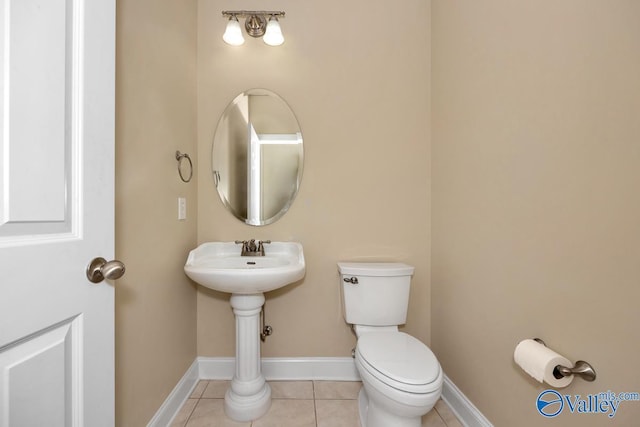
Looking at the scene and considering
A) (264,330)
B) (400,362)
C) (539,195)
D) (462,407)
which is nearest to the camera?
(539,195)

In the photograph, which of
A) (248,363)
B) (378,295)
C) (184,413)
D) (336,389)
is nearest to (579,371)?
(378,295)

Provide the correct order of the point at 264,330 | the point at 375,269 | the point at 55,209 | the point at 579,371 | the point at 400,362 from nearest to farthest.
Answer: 1. the point at 55,209
2. the point at 579,371
3. the point at 400,362
4. the point at 375,269
5. the point at 264,330

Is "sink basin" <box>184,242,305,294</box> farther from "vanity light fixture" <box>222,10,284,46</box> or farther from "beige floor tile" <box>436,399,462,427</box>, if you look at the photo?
"vanity light fixture" <box>222,10,284,46</box>

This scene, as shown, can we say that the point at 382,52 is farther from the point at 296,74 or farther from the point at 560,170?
the point at 560,170

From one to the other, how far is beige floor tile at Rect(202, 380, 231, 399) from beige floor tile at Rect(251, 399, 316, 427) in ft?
1.04

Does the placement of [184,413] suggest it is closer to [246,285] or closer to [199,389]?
[199,389]

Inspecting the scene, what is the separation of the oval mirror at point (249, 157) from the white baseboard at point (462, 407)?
136 cm

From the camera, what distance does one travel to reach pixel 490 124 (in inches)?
45.9

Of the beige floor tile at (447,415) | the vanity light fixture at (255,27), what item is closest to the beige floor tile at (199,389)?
the beige floor tile at (447,415)

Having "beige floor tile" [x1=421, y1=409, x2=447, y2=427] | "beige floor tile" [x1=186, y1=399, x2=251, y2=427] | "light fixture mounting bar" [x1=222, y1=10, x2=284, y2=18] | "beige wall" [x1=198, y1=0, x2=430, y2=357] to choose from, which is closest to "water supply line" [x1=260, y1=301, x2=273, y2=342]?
"beige wall" [x1=198, y1=0, x2=430, y2=357]

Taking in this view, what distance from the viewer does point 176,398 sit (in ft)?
4.45

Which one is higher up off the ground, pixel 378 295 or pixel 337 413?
pixel 378 295

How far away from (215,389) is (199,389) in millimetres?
93

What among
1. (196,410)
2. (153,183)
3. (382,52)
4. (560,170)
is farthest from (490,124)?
(196,410)
